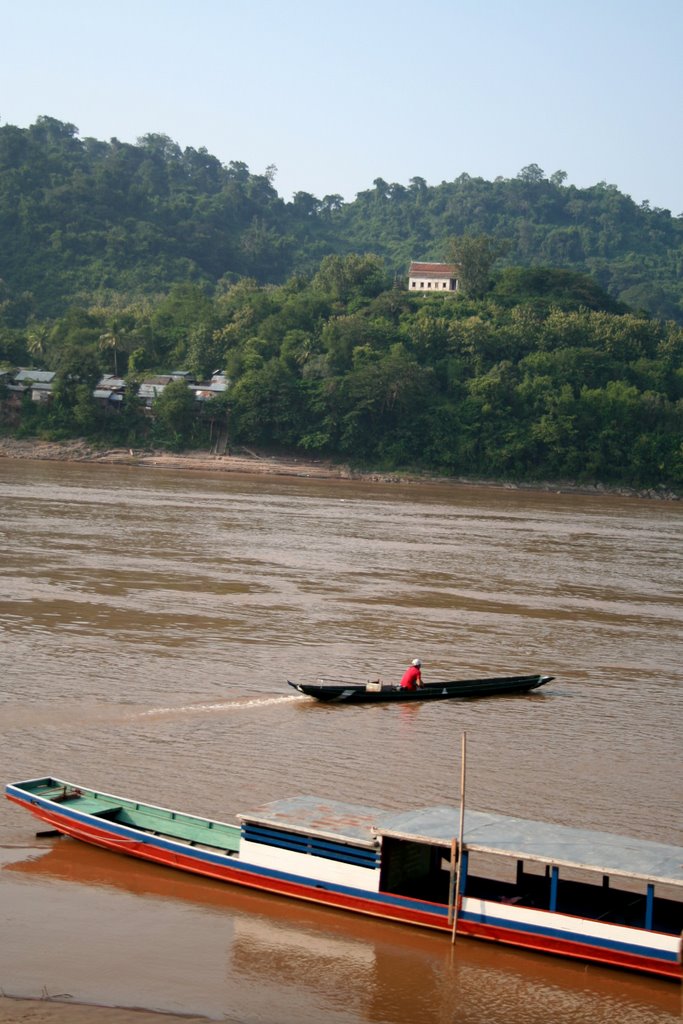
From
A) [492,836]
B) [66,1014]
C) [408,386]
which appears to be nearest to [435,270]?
[408,386]

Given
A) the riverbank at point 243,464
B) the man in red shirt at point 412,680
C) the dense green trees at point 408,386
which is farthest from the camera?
the dense green trees at point 408,386

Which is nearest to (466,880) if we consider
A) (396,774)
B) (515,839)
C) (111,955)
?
(515,839)

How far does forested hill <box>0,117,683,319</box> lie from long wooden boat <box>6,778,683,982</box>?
332ft

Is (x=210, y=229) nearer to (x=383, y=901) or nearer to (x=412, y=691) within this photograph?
(x=412, y=691)

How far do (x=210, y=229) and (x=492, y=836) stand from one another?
442 feet

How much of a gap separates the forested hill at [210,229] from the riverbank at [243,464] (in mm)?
31008

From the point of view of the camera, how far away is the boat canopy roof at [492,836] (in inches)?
409

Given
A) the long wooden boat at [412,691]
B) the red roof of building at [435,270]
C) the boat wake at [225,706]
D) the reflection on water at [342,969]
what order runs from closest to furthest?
1. the reflection on water at [342,969]
2. the boat wake at [225,706]
3. the long wooden boat at [412,691]
4. the red roof of building at [435,270]

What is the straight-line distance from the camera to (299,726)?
18.2 meters

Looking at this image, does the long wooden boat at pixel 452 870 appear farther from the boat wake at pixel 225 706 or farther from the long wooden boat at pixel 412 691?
the long wooden boat at pixel 412 691

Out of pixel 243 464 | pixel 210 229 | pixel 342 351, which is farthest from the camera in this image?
pixel 210 229

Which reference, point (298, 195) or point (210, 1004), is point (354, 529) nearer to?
point (210, 1004)

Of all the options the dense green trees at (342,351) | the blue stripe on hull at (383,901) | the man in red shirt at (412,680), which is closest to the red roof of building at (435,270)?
the dense green trees at (342,351)

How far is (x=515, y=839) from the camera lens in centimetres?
1091
